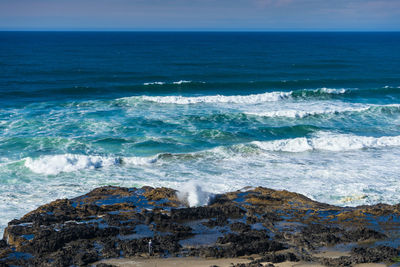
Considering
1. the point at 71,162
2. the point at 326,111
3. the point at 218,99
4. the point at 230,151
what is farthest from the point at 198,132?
the point at 326,111

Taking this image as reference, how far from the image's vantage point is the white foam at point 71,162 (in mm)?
20391

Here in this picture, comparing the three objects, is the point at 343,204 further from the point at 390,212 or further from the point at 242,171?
the point at 242,171

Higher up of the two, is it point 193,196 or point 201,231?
point 193,196

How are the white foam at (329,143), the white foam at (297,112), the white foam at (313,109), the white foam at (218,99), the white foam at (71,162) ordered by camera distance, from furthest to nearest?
the white foam at (218,99) < the white foam at (313,109) < the white foam at (297,112) < the white foam at (329,143) < the white foam at (71,162)

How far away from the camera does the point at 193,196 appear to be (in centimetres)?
1467

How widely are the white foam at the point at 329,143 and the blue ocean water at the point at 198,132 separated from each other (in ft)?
0.20

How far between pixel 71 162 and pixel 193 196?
362 inches

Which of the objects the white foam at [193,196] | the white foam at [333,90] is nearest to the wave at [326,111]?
the white foam at [333,90]

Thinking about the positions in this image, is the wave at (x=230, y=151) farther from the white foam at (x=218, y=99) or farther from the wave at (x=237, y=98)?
the wave at (x=237, y=98)

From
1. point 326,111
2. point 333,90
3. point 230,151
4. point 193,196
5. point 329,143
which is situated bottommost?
point 230,151

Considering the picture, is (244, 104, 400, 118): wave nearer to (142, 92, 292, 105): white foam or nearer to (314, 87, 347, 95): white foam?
(142, 92, 292, 105): white foam

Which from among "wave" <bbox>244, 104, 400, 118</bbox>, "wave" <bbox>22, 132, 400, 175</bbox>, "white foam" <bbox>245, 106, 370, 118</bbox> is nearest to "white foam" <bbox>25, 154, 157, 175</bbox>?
"wave" <bbox>22, 132, 400, 175</bbox>

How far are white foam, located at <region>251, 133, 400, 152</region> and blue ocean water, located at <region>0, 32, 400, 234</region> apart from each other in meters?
0.06

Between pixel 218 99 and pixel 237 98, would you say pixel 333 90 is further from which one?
pixel 218 99
